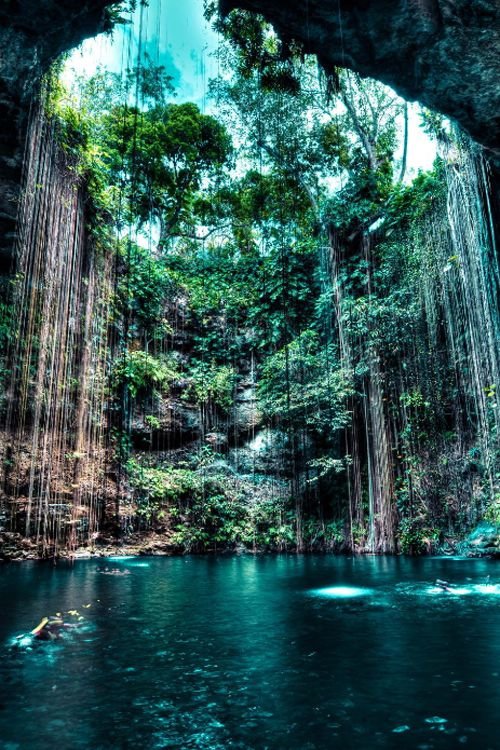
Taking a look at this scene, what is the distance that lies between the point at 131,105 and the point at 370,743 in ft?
55.3

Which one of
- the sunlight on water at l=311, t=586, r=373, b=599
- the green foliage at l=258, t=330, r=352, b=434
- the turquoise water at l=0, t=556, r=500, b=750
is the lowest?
the sunlight on water at l=311, t=586, r=373, b=599

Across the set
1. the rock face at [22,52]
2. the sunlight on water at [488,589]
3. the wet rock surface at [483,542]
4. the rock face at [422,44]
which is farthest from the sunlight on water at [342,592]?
the rock face at [22,52]

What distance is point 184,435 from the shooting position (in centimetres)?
1244

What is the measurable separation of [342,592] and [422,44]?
21.2 ft

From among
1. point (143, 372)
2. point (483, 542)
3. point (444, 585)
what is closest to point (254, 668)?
point (444, 585)

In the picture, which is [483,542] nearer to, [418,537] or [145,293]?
[418,537]

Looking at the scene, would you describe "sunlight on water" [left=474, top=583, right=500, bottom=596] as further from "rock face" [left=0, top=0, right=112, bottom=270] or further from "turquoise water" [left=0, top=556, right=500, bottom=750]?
"rock face" [left=0, top=0, right=112, bottom=270]

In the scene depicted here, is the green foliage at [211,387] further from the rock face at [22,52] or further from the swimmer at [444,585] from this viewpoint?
the swimmer at [444,585]

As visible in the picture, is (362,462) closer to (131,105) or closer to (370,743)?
(370,743)

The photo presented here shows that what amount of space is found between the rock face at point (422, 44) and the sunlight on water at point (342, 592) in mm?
5409

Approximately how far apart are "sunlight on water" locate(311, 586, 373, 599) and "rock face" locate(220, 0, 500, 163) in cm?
541

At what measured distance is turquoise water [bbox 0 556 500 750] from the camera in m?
2.04

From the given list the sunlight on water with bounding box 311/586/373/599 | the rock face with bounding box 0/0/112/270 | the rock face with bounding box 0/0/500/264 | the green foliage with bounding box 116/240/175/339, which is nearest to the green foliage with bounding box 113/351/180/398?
the green foliage with bounding box 116/240/175/339

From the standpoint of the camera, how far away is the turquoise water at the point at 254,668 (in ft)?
6.68
